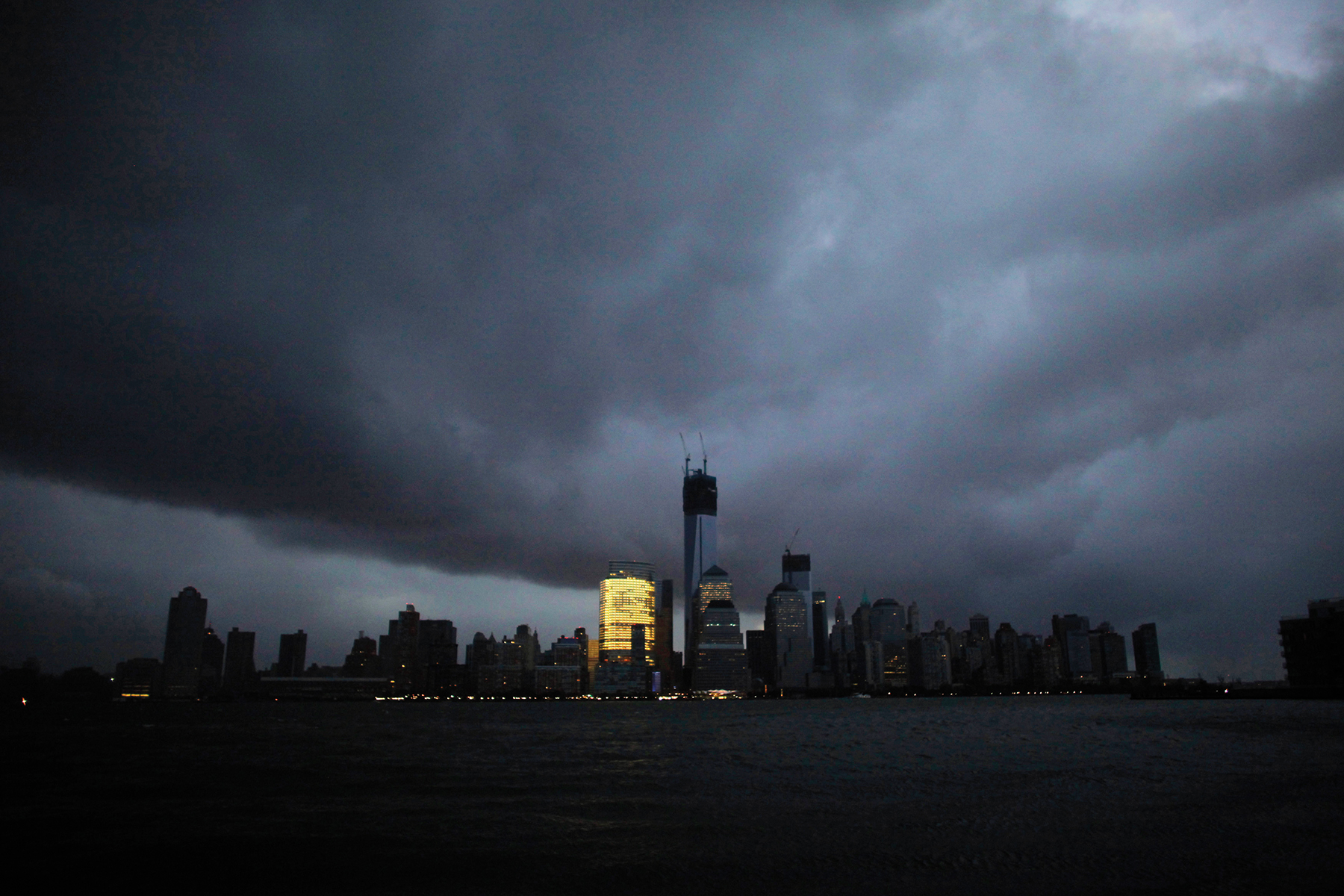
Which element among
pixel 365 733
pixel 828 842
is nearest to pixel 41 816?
pixel 828 842

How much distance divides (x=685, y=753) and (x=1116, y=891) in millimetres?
69535

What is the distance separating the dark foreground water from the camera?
33.2 m

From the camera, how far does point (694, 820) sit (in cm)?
4659

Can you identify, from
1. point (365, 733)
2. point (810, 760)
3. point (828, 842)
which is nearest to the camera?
point (828, 842)

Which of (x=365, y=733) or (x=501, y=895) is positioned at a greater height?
(x=501, y=895)

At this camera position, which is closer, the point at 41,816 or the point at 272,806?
the point at 41,816

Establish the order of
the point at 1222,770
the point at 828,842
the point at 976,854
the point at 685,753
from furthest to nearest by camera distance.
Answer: the point at 685,753 → the point at 1222,770 → the point at 828,842 → the point at 976,854

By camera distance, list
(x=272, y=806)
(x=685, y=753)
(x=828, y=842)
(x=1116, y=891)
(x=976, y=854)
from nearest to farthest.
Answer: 1. (x=1116, y=891)
2. (x=976, y=854)
3. (x=828, y=842)
4. (x=272, y=806)
5. (x=685, y=753)

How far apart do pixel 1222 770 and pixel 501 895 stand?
65.5m

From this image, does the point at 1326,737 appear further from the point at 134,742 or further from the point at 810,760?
the point at 134,742

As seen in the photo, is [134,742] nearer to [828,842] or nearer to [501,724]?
[501,724]

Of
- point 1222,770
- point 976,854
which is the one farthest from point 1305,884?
point 1222,770

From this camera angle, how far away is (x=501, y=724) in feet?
586

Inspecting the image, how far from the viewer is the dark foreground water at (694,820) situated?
3316cm
